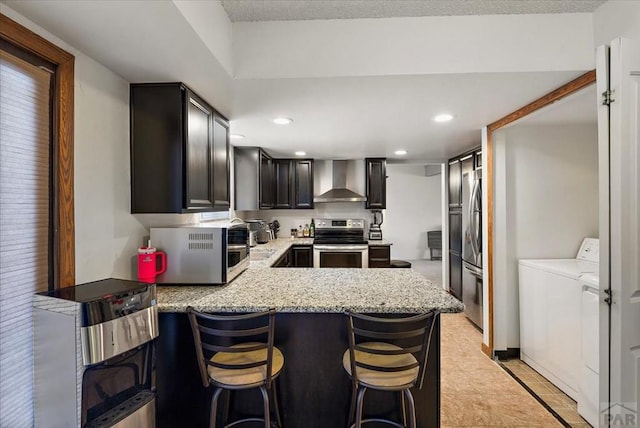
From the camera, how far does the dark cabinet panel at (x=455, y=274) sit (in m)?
3.84

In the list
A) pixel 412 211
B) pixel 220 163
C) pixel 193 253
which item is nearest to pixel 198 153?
pixel 220 163

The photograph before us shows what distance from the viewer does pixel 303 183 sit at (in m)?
4.46

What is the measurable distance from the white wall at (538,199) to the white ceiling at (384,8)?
1.34 meters

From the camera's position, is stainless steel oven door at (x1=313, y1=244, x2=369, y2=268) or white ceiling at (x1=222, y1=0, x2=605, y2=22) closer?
white ceiling at (x1=222, y1=0, x2=605, y2=22)

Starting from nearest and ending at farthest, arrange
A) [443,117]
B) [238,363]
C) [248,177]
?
[238,363]
[443,117]
[248,177]

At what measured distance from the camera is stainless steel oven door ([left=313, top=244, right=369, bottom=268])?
4.09 meters

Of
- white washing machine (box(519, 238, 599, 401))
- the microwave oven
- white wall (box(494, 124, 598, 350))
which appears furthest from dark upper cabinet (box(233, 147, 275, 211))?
white washing machine (box(519, 238, 599, 401))

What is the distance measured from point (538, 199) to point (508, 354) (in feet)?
4.97

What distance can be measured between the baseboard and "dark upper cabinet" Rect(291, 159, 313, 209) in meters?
2.93

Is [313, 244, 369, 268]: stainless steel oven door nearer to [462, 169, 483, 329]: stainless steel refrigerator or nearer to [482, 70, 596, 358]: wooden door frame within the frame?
[462, 169, 483, 329]: stainless steel refrigerator

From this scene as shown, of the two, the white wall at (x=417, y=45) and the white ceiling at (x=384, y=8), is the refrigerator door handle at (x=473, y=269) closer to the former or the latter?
the white wall at (x=417, y=45)

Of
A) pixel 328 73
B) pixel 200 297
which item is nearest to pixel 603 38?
pixel 328 73

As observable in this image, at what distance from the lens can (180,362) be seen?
1.59 m

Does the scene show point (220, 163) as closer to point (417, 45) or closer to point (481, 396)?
point (417, 45)
